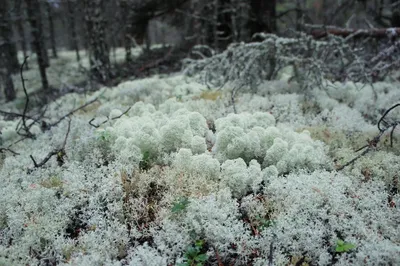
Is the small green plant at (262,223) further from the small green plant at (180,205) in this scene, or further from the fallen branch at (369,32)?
the fallen branch at (369,32)

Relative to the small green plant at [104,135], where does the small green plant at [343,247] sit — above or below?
below

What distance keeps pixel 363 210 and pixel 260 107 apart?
107 inches

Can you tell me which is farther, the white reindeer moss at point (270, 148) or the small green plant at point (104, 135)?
the small green plant at point (104, 135)

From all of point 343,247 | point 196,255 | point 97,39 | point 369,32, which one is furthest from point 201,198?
point 97,39

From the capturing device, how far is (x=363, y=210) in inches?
104

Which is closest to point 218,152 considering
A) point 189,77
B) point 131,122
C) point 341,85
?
point 131,122

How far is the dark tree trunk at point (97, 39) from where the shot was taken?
34.2 feet

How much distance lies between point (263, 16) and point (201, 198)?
27.8 feet

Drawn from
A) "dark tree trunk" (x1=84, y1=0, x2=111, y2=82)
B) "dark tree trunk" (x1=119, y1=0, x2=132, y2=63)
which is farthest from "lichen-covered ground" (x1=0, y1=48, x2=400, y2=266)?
"dark tree trunk" (x1=119, y1=0, x2=132, y2=63)

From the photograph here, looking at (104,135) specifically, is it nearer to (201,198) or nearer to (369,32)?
(201,198)

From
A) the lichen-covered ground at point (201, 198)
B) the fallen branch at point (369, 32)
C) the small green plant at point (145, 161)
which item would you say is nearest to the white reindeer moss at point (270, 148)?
the lichen-covered ground at point (201, 198)

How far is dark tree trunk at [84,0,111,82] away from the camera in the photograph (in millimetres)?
10414

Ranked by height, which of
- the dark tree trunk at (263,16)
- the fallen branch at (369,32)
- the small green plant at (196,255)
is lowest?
the small green plant at (196,255)

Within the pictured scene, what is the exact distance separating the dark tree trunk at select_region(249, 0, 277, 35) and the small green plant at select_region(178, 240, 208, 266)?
8338 mm
